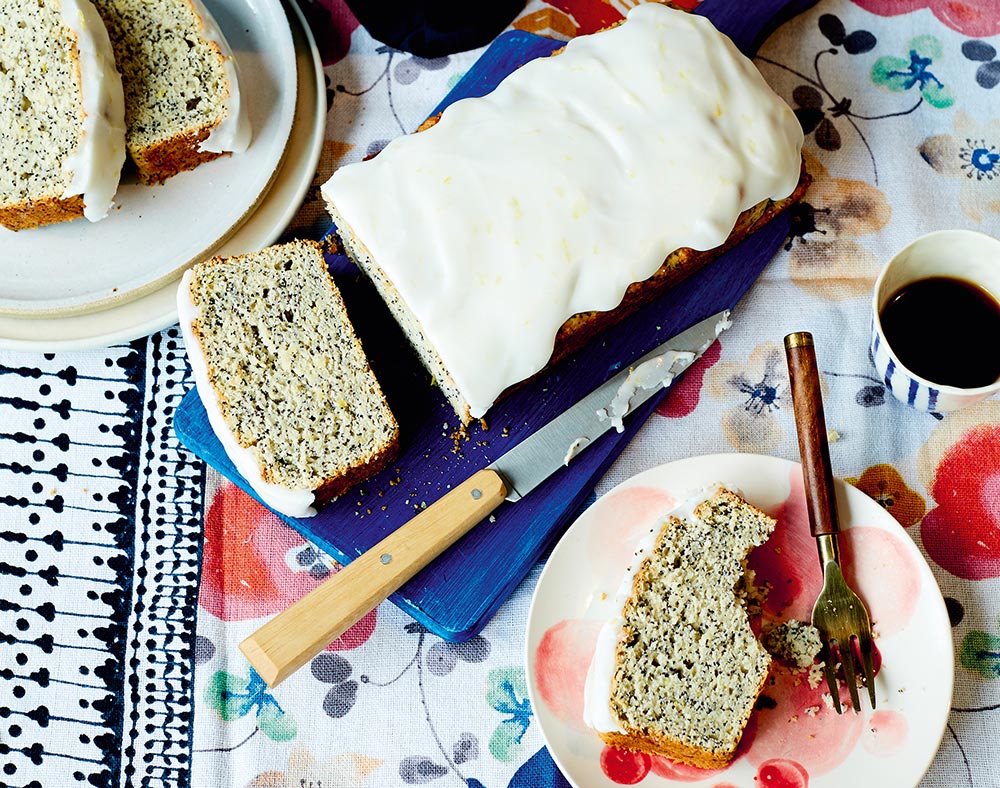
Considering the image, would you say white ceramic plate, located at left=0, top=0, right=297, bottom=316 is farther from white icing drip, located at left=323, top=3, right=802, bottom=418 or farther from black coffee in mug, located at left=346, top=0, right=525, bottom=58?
white icing drip, located at left=323, top=3, right=802, bottom=418

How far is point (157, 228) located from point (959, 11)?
1959 millimetres

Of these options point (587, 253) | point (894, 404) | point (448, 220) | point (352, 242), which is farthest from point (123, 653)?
point (894, 404)

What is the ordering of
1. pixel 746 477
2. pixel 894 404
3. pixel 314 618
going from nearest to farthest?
pixel 314 618
pixel 746 477
pixel 894 404

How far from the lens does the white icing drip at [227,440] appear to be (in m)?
2.02

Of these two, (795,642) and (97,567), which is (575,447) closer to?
(795,642)

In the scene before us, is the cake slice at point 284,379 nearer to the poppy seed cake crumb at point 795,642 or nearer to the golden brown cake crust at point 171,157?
the golden brown cake crust at point 171,157

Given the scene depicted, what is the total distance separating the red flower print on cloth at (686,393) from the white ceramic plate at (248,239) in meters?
0.94

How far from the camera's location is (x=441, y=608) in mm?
2100

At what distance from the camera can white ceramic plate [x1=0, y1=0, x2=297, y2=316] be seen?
222 cm

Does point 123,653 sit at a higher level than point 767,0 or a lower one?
lower

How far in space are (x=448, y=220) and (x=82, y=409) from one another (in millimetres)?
972

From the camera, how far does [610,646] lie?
1.93 meters

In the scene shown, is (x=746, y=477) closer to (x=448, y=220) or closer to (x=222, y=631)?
(x=448, y=220)

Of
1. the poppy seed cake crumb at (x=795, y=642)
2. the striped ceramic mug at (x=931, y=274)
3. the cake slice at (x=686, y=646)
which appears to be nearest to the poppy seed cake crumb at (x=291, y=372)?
the cake slice at (x=686, y=646)
